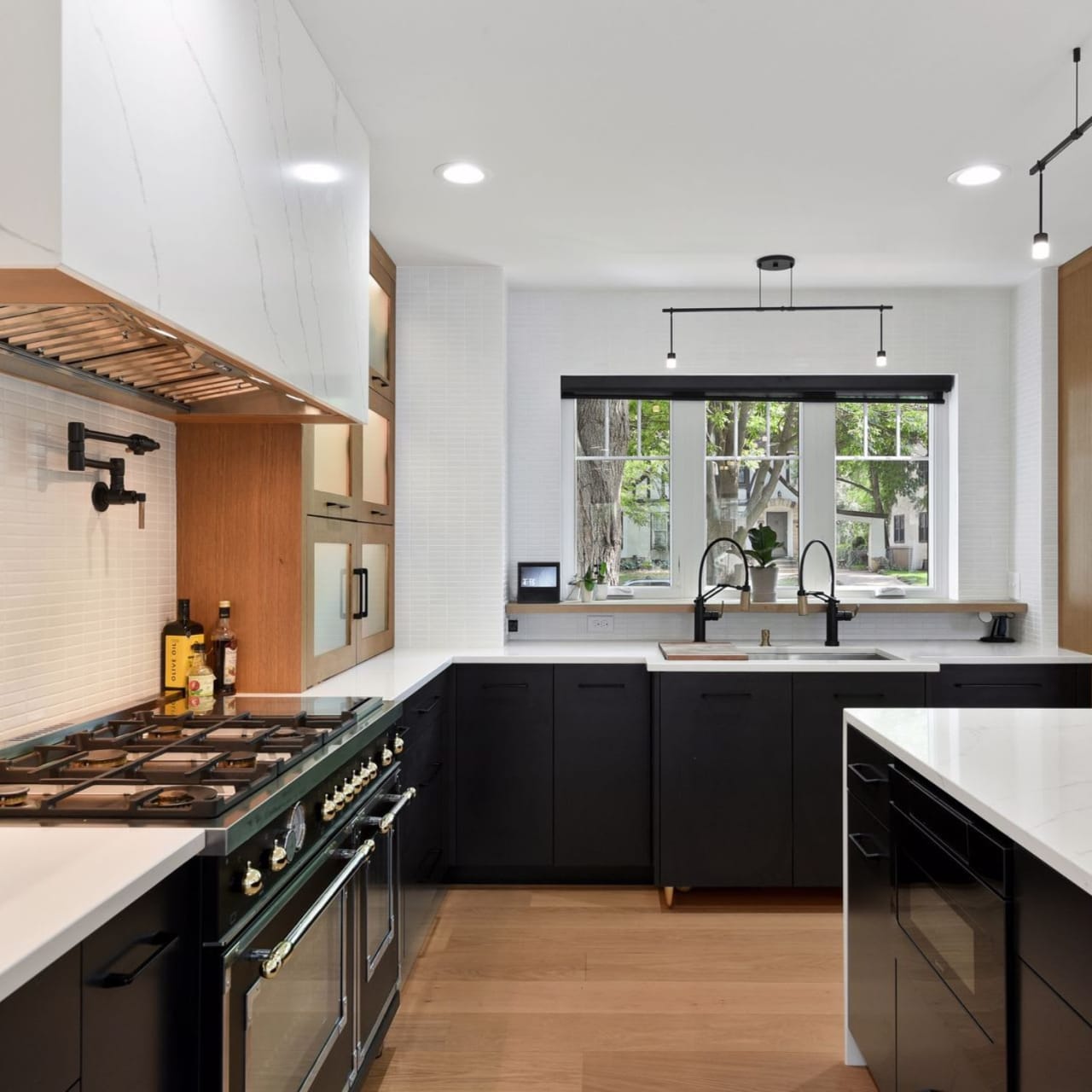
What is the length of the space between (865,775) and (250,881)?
1.41m

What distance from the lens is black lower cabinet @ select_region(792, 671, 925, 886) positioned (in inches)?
132

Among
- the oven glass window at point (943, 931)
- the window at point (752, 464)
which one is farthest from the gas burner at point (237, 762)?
the window at point (752, 464)

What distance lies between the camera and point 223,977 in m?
1.33

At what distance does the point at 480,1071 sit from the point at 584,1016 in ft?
1.26

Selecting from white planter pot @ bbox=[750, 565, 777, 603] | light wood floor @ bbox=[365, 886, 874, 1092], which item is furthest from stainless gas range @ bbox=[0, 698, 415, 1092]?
white planter pot @ bbox=[750, 565, 777, 603]

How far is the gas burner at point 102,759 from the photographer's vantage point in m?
A: 1.64

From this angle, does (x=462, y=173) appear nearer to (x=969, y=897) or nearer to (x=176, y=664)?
(x=176, y=664)

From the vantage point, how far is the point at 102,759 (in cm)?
168

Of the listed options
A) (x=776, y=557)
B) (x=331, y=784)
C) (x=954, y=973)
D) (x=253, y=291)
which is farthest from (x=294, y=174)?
(x=776, y=557)

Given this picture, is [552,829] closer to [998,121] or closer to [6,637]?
[6,637]

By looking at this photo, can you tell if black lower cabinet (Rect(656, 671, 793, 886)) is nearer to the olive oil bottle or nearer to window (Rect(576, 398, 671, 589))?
window (Rect(576, 398, 671, 589))

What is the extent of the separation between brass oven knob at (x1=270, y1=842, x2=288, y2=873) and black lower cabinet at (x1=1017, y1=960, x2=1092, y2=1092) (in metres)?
1.19

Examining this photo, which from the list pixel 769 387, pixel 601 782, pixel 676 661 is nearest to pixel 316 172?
pixel 676 661

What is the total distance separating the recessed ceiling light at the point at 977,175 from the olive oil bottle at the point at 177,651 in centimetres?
268
